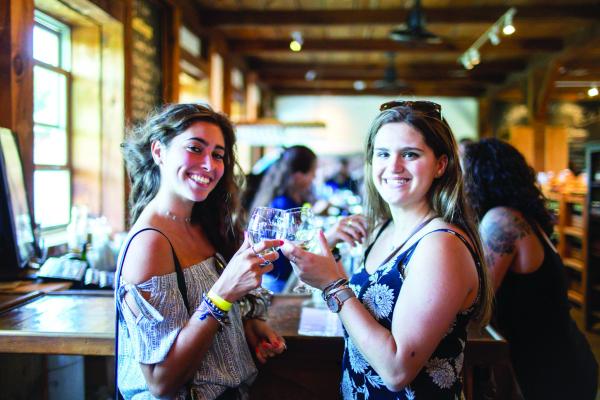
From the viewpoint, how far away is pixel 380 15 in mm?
5527

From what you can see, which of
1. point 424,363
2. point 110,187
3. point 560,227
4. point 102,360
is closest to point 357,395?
point 424,363

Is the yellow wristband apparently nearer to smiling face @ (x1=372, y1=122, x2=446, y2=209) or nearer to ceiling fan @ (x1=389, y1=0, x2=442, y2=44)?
smiling face @ (x1=372, y1=122, x2=446, y2=209)

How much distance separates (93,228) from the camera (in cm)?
282

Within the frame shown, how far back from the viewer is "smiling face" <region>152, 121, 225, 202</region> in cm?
143

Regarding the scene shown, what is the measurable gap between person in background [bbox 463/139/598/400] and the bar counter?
1.02ft

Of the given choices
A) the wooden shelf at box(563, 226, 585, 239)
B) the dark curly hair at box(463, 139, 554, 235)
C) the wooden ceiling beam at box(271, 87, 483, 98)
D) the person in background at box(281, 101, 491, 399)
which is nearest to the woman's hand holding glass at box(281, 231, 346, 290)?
the person in background at box(281, 101, 491, 399)

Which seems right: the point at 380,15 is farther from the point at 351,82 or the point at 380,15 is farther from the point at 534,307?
the point at 351,82

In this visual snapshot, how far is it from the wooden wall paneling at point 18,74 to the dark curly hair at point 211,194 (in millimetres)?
1037

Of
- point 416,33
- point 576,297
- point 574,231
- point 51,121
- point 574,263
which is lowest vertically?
point 576,297

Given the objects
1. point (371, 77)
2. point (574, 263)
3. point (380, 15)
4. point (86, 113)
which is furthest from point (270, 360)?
point (371, 77)

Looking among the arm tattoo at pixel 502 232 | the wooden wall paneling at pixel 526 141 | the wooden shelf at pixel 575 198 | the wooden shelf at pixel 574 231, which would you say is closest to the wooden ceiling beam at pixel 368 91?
the wooden wall paneling at pixel 526 141

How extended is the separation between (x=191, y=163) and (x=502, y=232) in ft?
4.40

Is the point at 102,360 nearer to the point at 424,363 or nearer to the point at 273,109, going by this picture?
the point at 424,363

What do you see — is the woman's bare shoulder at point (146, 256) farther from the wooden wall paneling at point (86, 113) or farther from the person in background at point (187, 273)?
the wooden wall paneling at point (86, 113)
